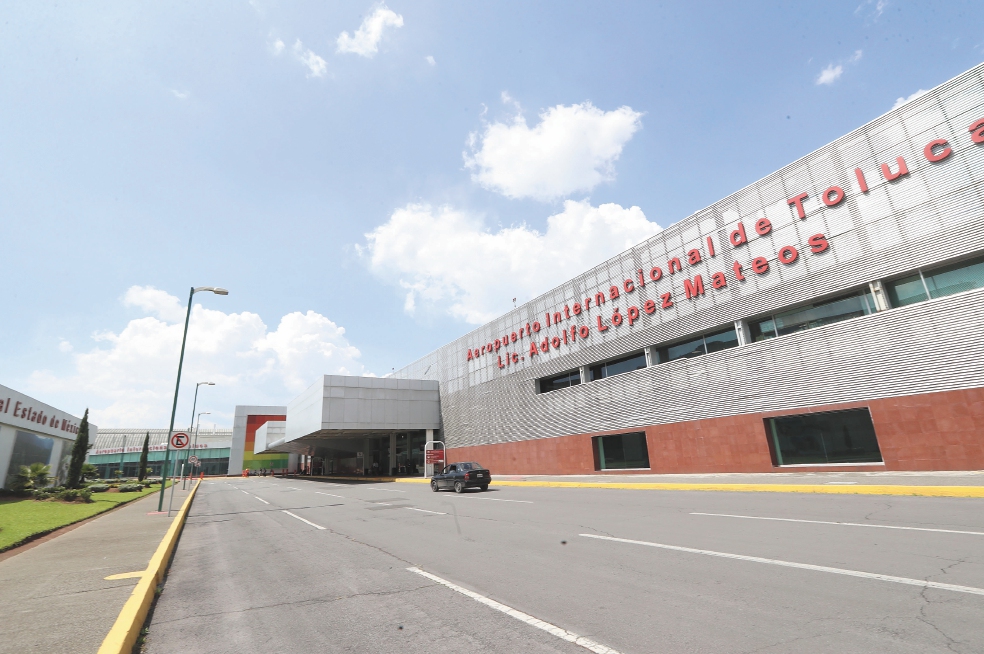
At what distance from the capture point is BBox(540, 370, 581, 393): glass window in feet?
110

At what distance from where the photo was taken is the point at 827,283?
65.8ft

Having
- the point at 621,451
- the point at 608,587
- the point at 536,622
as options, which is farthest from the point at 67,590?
the point at 621,451

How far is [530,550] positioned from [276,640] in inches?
181

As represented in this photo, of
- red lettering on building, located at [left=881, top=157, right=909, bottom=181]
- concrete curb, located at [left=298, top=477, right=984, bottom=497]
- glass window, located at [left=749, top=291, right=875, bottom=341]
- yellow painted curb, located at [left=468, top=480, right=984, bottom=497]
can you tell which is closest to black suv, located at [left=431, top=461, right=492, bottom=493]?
concrete curb, located at [left=298, top=477, right=984, bottom=497]

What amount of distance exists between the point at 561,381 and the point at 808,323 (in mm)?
17100

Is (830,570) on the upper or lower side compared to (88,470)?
lower

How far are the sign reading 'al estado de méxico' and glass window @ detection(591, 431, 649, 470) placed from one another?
7.01 m

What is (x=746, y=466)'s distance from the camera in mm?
22156

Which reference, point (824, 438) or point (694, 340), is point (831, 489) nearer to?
point (824, 438)

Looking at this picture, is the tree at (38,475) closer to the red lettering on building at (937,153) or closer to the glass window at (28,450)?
the glass window at (28,450)

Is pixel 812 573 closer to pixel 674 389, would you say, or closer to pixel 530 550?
pixel 530 550

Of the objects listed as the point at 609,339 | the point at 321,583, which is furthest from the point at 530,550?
the point at 609,339

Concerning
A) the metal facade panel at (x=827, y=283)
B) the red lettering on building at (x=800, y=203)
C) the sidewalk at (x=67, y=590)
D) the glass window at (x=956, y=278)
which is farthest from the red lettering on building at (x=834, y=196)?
the sidewalk at (x=67, y=590)

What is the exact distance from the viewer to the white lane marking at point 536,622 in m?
3.95
